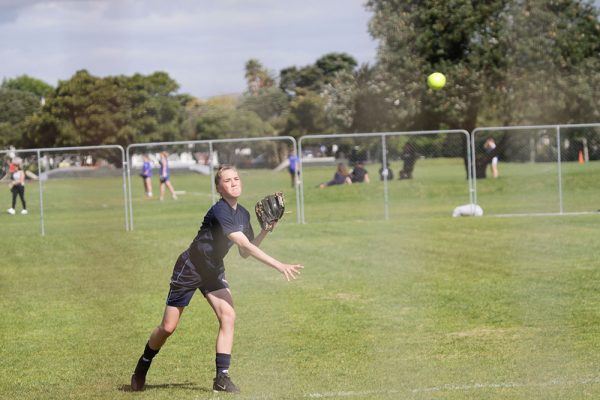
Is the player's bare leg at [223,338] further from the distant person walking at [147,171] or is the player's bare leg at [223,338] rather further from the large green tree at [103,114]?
the large green tree at [103,114]

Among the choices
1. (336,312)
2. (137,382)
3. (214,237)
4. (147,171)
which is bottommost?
(336,312)

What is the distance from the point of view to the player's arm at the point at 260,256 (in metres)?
6.82

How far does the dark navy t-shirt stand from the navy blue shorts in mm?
46

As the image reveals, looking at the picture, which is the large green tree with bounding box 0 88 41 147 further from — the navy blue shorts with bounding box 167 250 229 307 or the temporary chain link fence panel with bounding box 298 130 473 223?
the navy blue shorts with bounding box 167 250 229 307

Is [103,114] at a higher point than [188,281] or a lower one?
higher

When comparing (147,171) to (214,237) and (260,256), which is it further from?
(260,256)

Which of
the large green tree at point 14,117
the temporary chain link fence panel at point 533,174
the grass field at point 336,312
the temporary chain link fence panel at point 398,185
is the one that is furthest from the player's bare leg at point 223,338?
the large green tree at point 14,117

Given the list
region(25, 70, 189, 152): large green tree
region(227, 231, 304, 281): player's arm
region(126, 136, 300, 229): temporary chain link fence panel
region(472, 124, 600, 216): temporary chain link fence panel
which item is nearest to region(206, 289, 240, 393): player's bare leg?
region(227, 231, 304, 281): player's arm

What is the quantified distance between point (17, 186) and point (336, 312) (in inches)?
632

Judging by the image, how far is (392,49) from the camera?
36.3 m

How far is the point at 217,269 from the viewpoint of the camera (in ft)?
23.9

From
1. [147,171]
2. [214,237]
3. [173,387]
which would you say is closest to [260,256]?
[214,237]

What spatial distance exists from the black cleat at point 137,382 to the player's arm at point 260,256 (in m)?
1.31

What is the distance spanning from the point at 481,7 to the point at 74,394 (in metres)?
29.7
